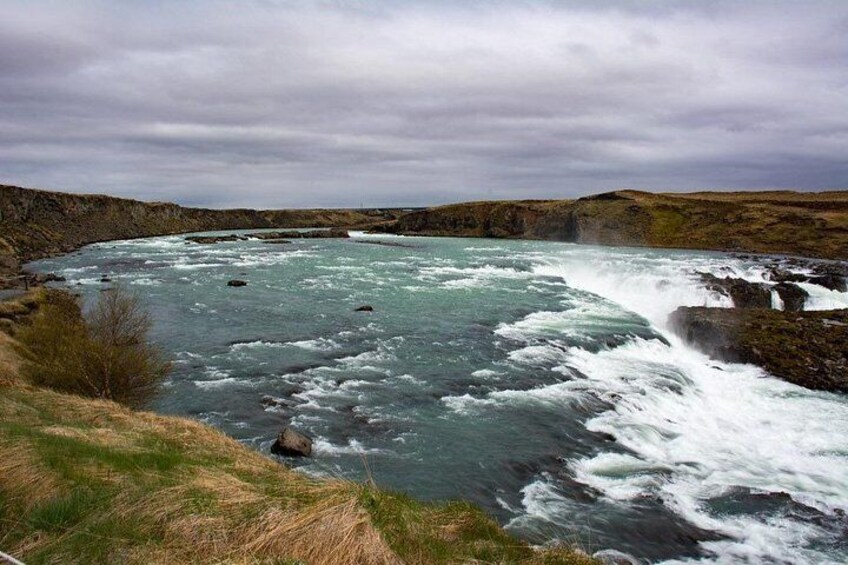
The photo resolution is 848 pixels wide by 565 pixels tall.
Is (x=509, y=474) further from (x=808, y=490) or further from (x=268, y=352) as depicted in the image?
(x=268, y=352)

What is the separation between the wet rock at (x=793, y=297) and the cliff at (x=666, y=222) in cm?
4023

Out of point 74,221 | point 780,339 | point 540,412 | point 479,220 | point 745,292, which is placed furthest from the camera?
point 479,220

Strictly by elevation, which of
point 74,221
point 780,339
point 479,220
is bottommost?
point 780,339

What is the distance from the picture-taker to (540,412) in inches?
770

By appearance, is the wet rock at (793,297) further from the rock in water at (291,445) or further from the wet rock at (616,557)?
the rock in water at (291,445)

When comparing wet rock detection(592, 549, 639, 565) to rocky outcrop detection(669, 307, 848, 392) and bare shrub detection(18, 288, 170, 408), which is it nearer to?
bare shrub detection(18, 288, 170, 408)

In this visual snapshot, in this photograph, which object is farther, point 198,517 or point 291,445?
point 291,445

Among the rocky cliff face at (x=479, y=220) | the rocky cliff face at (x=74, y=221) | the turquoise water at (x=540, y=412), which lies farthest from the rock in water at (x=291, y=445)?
the rocky cliff face at (x=479, y=220)

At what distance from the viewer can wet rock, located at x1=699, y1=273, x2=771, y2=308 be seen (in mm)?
39844

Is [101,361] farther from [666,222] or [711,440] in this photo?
[666,222]

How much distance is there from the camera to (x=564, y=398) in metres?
21.0

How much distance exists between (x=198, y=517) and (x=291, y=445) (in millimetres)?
9494

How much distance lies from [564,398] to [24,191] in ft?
364

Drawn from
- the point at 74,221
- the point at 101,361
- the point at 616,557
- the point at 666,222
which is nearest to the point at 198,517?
the point at 616,557
